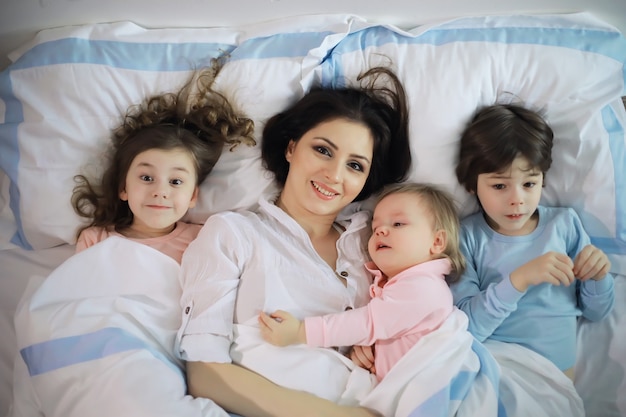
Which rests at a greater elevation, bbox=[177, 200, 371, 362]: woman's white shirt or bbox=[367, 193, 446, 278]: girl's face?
bbox=[367, 193, 446, 278]: girl's face

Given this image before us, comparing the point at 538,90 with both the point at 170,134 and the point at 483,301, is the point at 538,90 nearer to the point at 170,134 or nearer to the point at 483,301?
the point at 483,301

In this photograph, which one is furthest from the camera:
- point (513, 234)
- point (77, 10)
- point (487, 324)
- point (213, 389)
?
point (77, 10)

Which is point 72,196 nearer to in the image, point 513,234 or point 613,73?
point 513,234

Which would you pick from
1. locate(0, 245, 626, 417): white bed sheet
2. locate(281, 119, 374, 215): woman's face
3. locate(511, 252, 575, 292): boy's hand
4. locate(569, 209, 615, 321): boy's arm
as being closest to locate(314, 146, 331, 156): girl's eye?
locate(281, 119, 374, 215): woman's face

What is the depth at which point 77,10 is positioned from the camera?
1512mm

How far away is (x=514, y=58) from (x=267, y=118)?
26.8 inches

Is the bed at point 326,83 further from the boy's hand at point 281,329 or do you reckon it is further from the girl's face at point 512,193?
the boy's hand at point 281,329

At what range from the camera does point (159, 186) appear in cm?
133

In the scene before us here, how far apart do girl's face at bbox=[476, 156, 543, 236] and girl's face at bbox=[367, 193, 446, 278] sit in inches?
6.3

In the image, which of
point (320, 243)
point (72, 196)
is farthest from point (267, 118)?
point (72, 196)

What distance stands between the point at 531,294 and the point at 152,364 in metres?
0.92

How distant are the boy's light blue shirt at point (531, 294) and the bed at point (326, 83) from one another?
0.07 meters

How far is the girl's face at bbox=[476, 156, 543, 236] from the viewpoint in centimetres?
131

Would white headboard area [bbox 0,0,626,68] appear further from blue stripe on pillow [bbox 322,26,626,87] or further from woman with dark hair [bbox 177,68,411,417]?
woman with dark hair [bbox 177,68,411,417]
